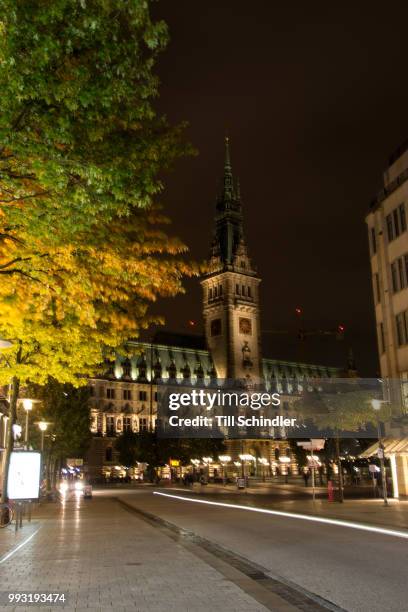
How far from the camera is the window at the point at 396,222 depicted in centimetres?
4259

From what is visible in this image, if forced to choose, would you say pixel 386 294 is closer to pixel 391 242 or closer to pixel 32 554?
pixel 391 242

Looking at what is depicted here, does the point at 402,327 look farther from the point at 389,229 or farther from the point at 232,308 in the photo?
the point at 232,308

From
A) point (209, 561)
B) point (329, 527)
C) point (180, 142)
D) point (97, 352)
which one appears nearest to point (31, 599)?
point (209, 561)

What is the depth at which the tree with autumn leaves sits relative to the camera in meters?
11.6

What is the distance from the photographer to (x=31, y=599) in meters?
10.0

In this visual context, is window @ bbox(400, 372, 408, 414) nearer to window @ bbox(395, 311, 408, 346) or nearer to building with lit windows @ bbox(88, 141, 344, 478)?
window @ bbox(395, 311, 408, 346)

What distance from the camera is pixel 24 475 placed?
24.1m

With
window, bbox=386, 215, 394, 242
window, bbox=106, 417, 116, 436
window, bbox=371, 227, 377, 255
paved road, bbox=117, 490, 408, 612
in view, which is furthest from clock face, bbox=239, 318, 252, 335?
paved road, bbox=117, 490, 408, 612

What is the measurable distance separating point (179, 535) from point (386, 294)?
93.2 ft

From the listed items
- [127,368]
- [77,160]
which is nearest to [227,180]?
[127,368]

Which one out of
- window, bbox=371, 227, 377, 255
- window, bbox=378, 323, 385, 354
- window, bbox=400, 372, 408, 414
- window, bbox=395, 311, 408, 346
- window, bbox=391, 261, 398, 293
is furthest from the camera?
window, bbox=371, 227, 377, 255

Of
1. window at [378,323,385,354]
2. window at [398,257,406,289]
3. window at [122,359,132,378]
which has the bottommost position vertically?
window at [378,323,385,354]

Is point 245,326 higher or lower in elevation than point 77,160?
higher

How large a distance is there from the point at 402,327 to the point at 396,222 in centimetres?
711
